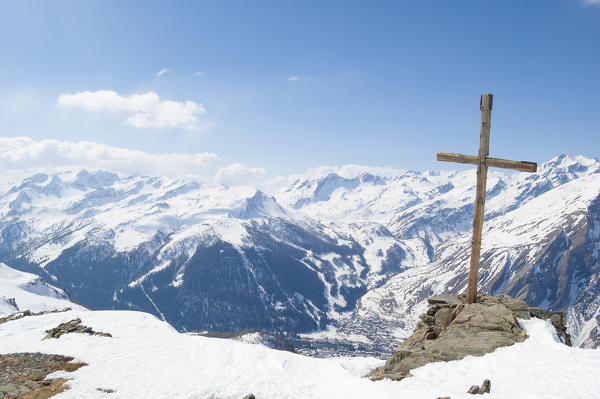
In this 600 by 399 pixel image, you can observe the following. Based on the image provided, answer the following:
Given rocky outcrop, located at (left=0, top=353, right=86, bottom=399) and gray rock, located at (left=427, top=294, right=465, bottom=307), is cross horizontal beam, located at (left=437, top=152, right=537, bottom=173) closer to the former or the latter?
gray rock, located at (left=427, top=294, right=465, bottom=307)

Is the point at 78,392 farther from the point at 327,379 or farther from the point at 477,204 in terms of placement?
the point at 477,204

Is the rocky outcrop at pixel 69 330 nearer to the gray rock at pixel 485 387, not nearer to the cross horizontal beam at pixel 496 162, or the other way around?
the gray rock at pixel 485 387

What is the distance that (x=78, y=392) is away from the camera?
18.0m

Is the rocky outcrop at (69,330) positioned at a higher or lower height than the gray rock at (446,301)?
lower

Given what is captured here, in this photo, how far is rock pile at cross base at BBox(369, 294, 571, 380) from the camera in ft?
66.3

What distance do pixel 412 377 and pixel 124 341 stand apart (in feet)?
75.5

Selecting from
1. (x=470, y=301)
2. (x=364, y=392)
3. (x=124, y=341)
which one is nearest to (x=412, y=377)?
(x=364, y=392)

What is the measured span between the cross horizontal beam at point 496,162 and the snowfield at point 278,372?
9605 mm

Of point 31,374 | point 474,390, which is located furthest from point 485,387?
point 31,374

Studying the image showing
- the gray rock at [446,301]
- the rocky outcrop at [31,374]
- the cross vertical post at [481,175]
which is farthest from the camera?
the gray rock at [446,301]

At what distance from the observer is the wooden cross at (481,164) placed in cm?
2345

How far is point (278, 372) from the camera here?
21922 mm

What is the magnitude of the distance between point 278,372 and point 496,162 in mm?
19908

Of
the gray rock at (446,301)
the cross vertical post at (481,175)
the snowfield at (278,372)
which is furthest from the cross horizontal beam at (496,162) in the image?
the gray rock at (446,301)
